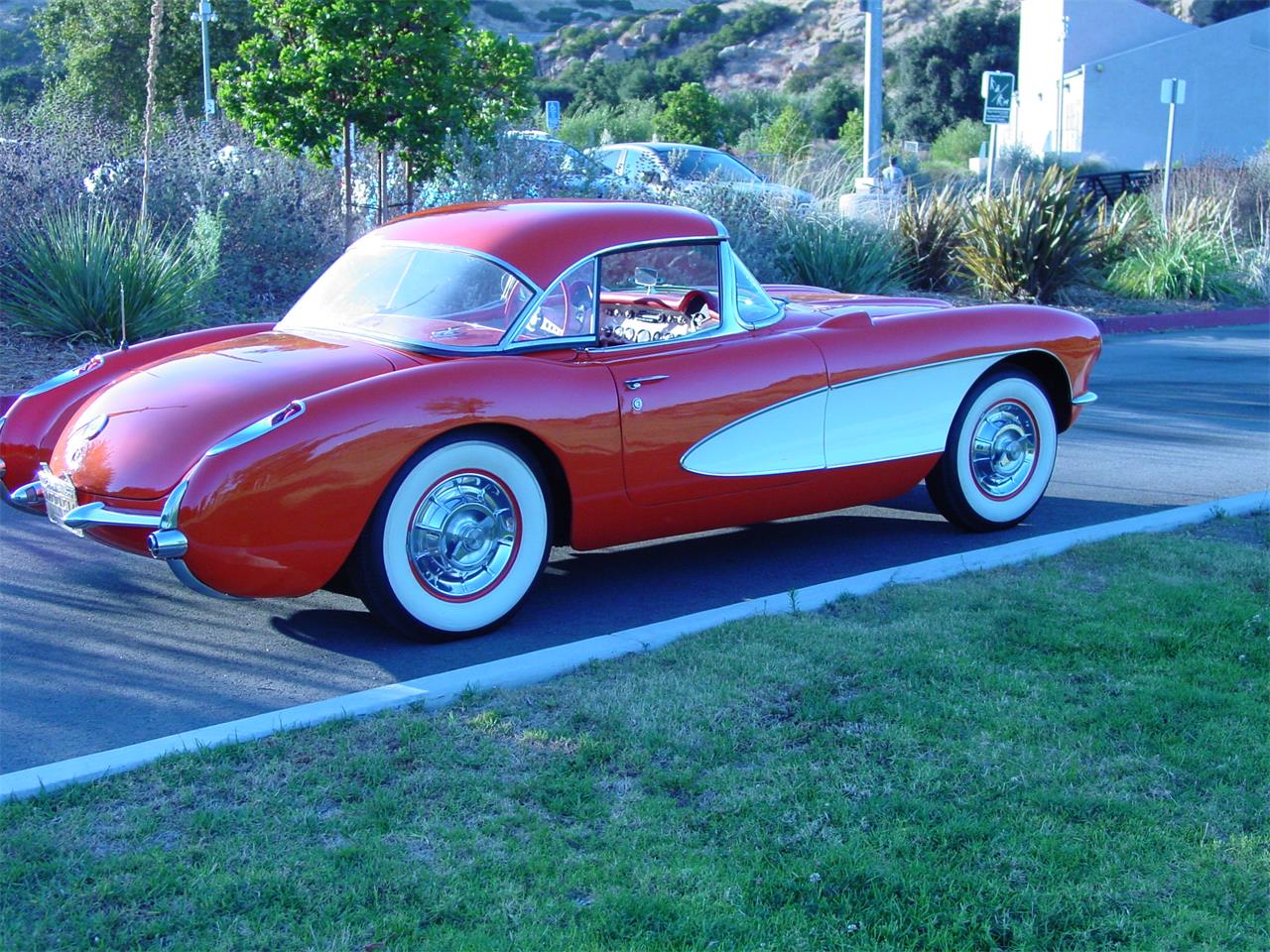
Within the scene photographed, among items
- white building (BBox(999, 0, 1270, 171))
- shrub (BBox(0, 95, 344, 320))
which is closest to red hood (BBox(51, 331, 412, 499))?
shrub (BBox(0, 95, 344, 320))

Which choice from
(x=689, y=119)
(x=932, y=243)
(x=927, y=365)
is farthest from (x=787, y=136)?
(x=927, y=365)

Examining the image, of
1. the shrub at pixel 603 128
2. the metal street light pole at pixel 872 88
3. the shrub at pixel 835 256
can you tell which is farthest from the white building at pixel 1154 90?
the shrub at pixel 835 256

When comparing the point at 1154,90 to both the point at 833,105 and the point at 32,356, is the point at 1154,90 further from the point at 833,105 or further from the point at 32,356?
the point at 32,356

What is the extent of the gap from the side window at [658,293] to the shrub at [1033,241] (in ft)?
31.8

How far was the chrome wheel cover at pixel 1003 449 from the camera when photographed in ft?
20.6

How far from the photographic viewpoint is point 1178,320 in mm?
15719

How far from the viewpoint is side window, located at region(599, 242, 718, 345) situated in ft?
18.9

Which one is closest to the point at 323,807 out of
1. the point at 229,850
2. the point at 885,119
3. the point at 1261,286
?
the point at 229,850

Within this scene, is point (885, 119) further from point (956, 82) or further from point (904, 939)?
point (904, 939)

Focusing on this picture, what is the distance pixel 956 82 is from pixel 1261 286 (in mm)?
38842

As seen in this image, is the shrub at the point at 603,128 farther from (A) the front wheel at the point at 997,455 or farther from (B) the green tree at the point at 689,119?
(A) the front wheel at the point at 997,455

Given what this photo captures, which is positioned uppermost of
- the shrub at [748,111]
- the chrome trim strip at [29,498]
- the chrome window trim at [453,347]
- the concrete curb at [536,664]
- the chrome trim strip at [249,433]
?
the shrub at [748,111]

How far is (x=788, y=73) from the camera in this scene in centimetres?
6444

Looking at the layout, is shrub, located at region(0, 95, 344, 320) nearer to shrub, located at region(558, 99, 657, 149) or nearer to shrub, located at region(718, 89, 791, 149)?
shrub, located at region(558, 99, 657, 149)
